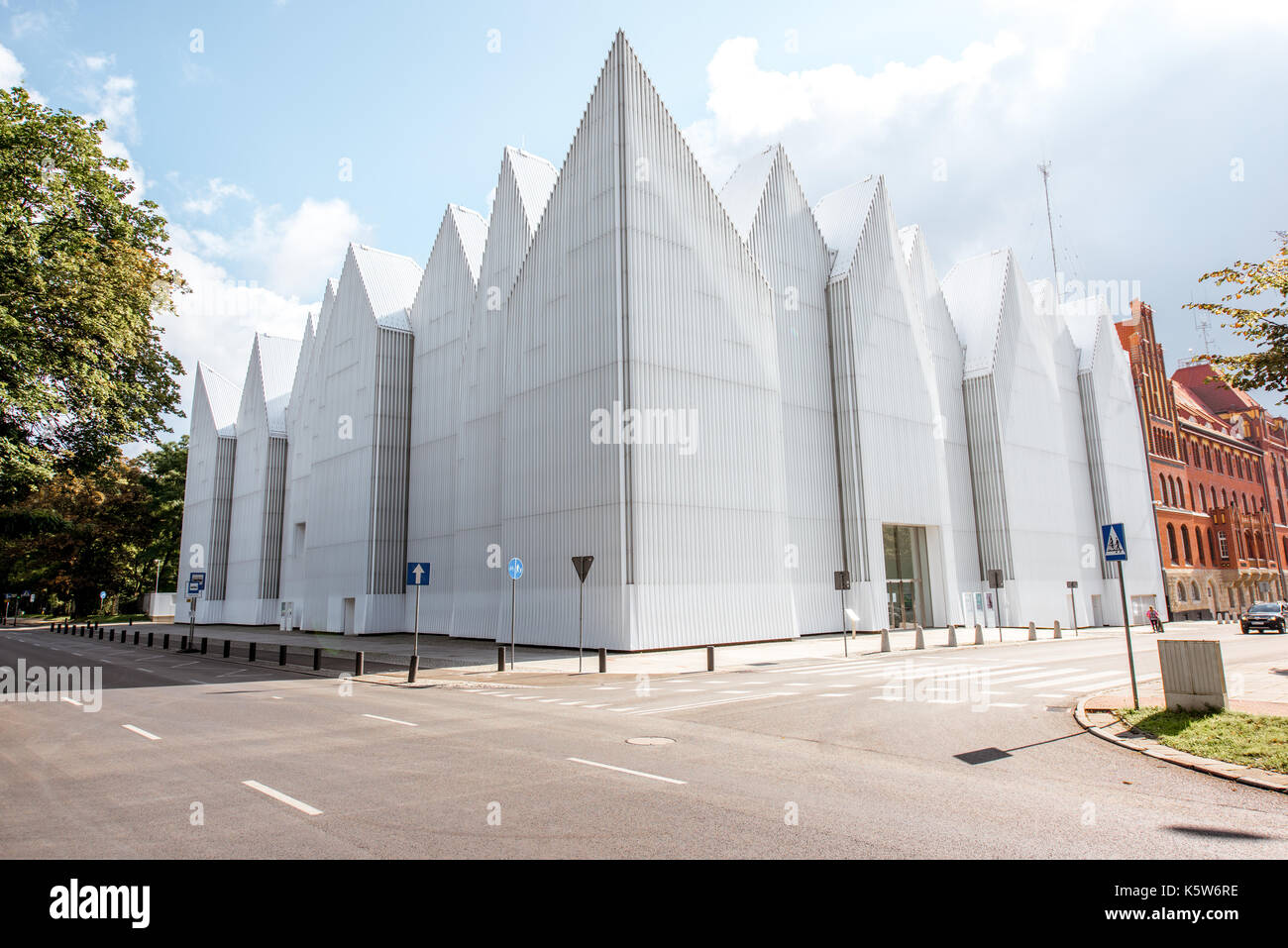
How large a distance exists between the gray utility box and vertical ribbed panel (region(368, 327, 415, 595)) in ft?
122

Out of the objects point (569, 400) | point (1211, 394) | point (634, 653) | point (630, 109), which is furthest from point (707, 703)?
point (1211, 394)

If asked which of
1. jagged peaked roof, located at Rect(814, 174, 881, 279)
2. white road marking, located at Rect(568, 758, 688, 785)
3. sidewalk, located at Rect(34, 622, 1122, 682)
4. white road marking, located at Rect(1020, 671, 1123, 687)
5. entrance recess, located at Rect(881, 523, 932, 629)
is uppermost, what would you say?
jagged peaked roof, located at Rect(814, 174, 881, 279)

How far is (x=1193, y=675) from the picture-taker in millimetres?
10281

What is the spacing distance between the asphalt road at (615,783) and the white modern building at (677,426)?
12.5 metres

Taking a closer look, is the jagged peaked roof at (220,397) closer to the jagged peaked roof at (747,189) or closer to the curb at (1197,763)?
the jagged peaked roof at (747,189)

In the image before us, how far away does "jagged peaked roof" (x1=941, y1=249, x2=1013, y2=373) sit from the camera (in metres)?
45.2

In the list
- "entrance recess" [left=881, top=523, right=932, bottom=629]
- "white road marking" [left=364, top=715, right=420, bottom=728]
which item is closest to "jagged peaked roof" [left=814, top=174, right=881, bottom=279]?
"entrance recess" [left=881, top=523, right=932, bottom=629]

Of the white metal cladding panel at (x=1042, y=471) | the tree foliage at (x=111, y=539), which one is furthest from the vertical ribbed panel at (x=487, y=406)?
the tree foliage at (x=111, y=539)

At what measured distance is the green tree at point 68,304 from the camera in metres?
18.0

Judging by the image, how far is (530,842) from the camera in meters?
5.44

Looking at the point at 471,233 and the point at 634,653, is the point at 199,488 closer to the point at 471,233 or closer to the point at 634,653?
the point at 471,233

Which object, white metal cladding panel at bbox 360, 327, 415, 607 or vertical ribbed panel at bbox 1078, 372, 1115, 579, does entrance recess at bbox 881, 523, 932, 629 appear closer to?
vertical ribbed panel at bbox 1078, 372, 1115, 579

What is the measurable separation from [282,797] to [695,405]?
897 inches
